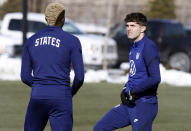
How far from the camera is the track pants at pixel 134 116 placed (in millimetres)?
5621

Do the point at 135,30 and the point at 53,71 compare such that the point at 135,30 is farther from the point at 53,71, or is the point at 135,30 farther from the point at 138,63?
the point at 53,71

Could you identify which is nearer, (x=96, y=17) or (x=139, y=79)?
(x=139, y=79)

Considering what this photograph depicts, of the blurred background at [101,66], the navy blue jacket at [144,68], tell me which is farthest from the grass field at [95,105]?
the navy blue jacket at [144,68]

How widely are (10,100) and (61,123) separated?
6.61 m

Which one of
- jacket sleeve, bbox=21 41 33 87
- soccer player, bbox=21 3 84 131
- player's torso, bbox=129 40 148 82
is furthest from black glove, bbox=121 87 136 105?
jacket sleeve, bbox=21 41 33 87

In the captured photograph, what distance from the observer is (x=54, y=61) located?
196 inches

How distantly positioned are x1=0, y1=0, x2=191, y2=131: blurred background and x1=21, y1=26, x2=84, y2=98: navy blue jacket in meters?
3.79

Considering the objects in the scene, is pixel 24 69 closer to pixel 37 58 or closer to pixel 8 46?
pixel 37 58

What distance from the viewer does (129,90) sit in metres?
5.66

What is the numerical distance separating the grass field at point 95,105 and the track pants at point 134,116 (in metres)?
3.00

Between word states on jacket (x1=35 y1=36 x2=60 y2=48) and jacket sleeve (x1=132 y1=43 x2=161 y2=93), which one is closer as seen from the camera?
word states on jacket (x1=35 y1=36 x2=60 y2=48)

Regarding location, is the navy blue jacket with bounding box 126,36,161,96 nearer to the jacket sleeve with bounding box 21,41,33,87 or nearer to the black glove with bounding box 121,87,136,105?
the black glove with bounding box 121,87,136,105

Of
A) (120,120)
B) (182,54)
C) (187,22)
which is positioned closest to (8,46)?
(182,54)

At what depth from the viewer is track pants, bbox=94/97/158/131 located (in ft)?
18.4
